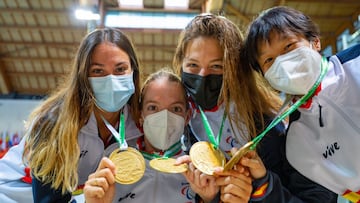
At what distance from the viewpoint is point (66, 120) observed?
65.7 inches

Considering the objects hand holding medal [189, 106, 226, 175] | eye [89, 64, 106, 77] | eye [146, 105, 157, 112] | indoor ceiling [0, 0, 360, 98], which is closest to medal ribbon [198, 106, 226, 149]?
hand holding medal [189, 106, 226, 175]

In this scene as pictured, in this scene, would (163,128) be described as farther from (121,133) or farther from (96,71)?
(96,71)

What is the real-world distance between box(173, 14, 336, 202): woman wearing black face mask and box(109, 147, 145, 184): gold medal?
19 centimetres

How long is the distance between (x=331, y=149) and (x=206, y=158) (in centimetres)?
53

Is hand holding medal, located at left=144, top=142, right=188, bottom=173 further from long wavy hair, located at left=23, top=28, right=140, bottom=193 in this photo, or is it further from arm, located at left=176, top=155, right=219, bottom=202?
long wavy hair, located at left=23, top=28, right=140, bottom=193

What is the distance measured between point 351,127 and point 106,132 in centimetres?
122

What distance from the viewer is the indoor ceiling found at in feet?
24.4

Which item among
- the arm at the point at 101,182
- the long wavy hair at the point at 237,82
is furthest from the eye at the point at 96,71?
the arm at the point at 101,182

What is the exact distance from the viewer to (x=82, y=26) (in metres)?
8.30

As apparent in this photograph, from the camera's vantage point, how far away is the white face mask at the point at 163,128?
5.54ft

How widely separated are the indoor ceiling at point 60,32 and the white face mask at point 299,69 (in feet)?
17.3

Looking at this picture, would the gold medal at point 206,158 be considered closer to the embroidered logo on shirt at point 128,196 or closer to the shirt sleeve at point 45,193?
the embroidered logo on shirt at point 128,196

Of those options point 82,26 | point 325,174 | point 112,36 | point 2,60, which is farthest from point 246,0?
point 2,60

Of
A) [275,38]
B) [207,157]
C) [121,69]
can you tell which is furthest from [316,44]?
[121,69]
